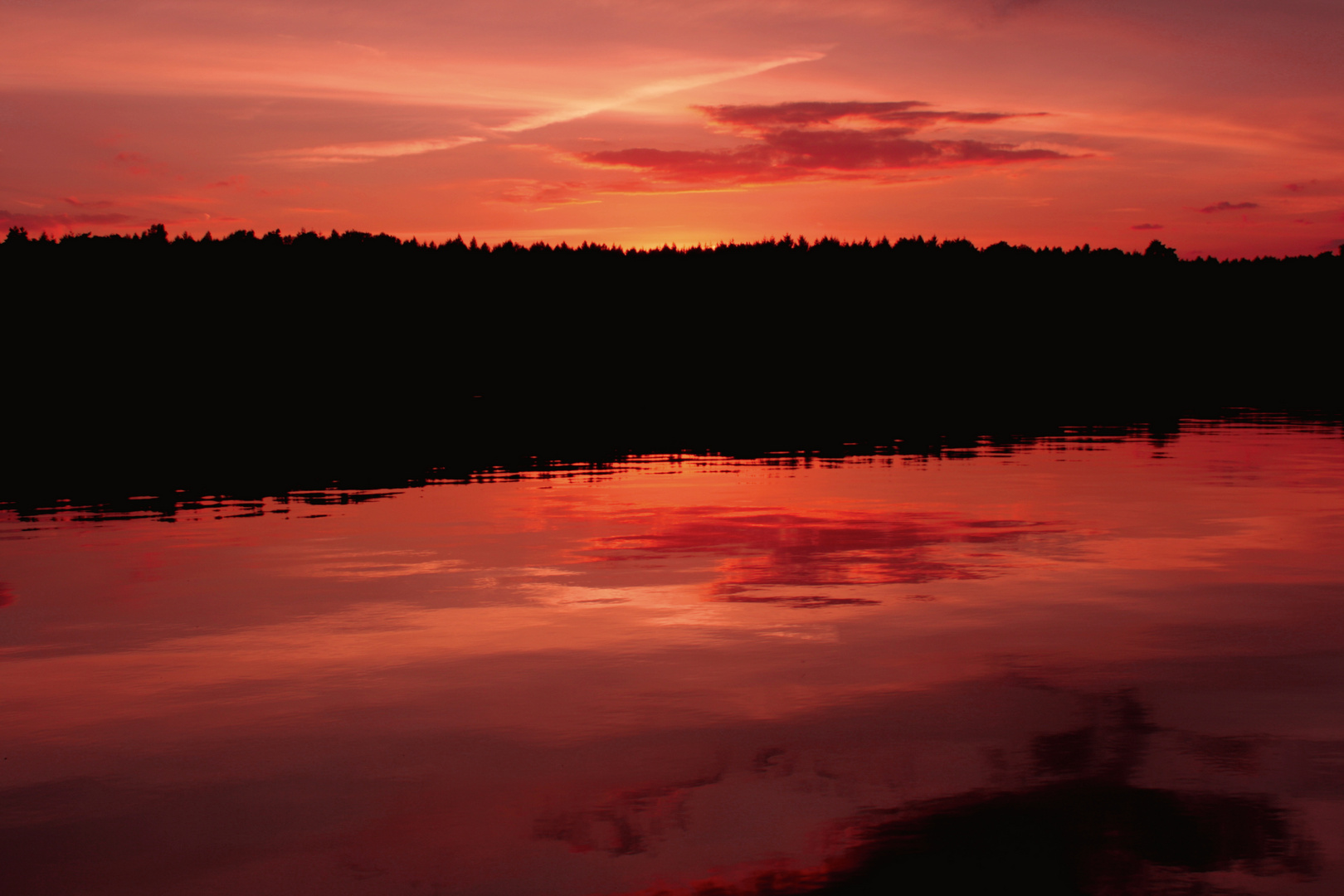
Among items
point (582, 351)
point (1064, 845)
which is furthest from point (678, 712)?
point (582, 351)

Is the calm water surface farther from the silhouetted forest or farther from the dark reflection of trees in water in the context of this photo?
the silhouetted forest

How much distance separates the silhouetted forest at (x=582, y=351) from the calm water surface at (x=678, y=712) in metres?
15.9

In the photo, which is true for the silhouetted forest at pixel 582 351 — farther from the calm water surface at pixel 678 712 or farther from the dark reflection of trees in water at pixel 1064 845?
the dark reflection of trees in water at pixel 1064 845

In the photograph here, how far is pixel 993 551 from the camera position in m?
19.3

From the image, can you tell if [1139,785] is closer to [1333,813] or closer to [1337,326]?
[1333,813]

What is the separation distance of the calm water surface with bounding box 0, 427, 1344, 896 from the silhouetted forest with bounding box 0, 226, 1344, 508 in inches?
627

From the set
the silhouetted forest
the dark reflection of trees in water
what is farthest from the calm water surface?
the silhouetted forest

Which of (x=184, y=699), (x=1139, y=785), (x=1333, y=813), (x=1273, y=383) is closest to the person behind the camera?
(x=1333, y=813)

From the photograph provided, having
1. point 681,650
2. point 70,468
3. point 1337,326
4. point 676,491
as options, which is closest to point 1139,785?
point 681,650

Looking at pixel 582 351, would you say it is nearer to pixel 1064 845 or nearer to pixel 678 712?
pixel 678 712

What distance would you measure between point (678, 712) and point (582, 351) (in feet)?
473

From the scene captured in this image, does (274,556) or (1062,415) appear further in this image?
(1062,415)

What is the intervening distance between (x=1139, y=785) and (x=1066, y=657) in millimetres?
3668

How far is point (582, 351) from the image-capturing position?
154 m
